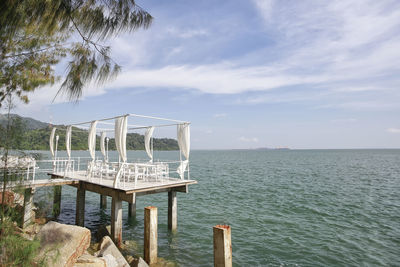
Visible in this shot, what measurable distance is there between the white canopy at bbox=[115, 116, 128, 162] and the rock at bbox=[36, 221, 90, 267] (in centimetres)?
290

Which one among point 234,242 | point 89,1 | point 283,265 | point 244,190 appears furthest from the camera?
point 244,190

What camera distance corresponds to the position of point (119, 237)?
8008 mm

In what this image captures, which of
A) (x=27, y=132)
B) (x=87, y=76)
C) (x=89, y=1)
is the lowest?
(x=27, y=132)

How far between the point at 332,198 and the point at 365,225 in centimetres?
549

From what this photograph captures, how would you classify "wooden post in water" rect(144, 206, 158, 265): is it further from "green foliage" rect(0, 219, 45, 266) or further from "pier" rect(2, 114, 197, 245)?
"green foliage" rect(0, 219, 45, 266)

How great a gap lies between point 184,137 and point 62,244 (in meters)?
5.72

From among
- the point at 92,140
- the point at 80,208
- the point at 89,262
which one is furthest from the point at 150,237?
the point at 92,140

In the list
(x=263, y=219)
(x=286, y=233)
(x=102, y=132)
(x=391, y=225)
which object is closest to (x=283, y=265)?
(x=286, y=233)

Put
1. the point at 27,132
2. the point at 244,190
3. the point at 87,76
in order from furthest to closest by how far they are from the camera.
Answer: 1. the point at 244,190
2. the point at 27,132
3. the point at 87,76

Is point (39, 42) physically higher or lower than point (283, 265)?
higher

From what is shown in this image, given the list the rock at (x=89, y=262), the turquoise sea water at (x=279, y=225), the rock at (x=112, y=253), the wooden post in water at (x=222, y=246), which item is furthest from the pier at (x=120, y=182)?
the wooden post in water at (x=222, y=246)

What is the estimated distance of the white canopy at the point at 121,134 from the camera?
26.3 ft

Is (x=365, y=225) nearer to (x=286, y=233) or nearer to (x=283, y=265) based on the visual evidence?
(x=286, y=233)

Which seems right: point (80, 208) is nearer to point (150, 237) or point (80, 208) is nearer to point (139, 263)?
point (150, 237)
